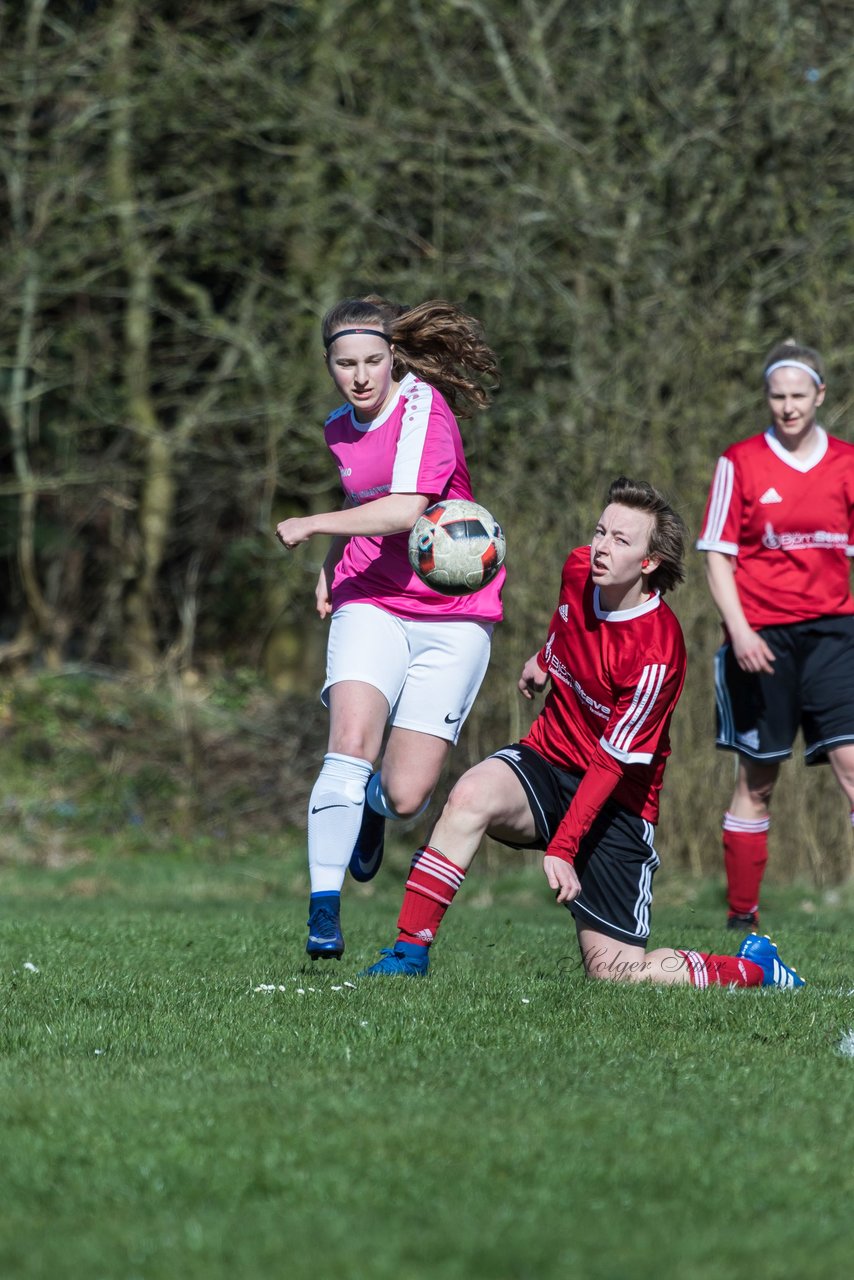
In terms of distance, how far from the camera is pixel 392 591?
20.6ft

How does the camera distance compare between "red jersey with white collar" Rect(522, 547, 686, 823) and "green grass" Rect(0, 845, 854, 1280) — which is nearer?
"green grass" Rect(0, 845, 854, 1280)

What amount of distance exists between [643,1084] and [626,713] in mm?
1635

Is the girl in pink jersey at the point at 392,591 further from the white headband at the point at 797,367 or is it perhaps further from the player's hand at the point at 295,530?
→ the white headband at the point at 797,367

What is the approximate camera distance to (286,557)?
44.9ft

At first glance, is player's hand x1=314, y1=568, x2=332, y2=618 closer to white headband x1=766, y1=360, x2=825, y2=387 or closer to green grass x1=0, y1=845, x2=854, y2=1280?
green grass x1=0, y1=845, x2=854, y2=1280

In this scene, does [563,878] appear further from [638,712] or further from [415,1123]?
[415,1123]

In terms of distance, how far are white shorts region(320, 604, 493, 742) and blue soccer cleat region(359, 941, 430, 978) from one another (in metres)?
0.87

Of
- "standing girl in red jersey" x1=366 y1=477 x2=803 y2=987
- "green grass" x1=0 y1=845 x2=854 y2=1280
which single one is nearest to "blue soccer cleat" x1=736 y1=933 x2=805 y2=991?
"standing girl in red jersey" x1=366 y1=477 x2=803 y2=987

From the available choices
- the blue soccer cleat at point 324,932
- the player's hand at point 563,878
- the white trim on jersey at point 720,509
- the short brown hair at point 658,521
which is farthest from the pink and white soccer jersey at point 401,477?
the white trim on jersey at point 720,509

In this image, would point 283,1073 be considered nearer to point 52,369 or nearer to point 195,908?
point 195,908

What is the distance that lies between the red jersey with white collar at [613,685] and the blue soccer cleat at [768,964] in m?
0.58

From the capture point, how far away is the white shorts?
20.3 ft

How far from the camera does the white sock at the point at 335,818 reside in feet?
19.3

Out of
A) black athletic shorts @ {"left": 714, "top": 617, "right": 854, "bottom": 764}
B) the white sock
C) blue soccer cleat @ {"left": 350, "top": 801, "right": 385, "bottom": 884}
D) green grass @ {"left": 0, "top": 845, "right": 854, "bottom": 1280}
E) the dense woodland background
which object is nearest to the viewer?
green grass @ {"left": 0, "top": 845, "right": 854, "bottom": 1280}
